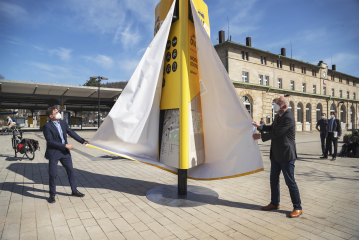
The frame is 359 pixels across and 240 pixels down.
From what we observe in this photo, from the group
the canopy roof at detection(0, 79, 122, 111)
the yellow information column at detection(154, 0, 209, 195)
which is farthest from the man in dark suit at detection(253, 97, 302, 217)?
the canopy roof at detection(0, 79, 122, 111)

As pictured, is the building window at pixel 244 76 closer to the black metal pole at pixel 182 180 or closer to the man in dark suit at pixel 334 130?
the man in dark suit at pixel 334 130

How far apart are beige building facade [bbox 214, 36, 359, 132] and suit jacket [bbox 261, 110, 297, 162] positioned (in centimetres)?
2305

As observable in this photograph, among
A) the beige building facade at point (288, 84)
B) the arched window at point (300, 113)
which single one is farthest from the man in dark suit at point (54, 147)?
the arched window at point (300, 113)

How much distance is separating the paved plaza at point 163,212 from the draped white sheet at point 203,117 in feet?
2.77

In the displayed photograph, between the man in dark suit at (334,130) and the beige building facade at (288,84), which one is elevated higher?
the beige building facade at (288,84)

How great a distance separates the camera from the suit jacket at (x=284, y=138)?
3.72 metres

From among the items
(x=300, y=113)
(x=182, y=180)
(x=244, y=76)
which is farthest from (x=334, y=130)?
(x=300, y=113)

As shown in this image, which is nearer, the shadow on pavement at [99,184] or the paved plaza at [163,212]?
the paved plaza at [163,212]

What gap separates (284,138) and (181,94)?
6.51ft

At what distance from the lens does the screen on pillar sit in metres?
4.18

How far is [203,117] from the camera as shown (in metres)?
4.47

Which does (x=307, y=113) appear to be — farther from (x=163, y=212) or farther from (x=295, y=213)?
(x=163, y=212)

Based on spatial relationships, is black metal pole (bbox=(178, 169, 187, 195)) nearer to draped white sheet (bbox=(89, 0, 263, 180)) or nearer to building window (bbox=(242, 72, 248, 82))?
draped white sheet (bbox=(89, 0, 263, 180))

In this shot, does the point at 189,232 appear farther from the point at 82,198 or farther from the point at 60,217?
the point at 82,198
